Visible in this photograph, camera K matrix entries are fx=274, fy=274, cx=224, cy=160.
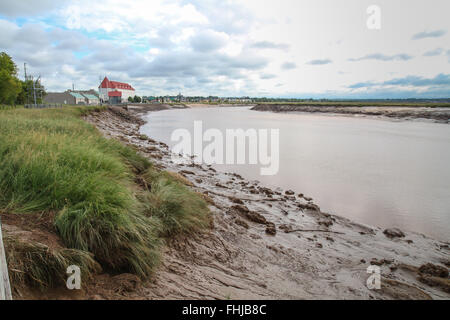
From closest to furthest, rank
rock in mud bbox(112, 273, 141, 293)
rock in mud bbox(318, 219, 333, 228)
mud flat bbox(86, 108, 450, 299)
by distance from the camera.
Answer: rock in mud bbox(112, 273, 141, 293), mud flat bbox(86, 108, 450, 299), rock in mud bbox(318, 219, 333, 228)

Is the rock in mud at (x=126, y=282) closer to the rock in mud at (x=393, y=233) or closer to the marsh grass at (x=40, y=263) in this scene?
the marsh grass at (x=40, y=263)

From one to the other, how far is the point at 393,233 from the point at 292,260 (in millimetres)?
3620

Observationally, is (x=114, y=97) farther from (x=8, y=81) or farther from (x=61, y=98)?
(x=8, y=81)

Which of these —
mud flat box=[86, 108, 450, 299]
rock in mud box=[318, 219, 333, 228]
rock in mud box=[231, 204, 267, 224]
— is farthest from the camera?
rock in mud box=[318, 219, 333, 228]

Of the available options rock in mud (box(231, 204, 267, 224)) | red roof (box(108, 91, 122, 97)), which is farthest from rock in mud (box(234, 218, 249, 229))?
red roof (box(108, 91, 122, 97))

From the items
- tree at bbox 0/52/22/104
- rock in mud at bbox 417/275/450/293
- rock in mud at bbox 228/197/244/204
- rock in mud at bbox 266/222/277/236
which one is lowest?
rock in mud at bbox 417/275/450/293

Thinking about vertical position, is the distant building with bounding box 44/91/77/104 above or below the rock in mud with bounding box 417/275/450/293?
above

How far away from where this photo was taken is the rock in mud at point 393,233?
24.2 ft

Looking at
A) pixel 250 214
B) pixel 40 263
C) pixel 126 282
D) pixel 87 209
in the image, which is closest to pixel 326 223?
pixel 250 214

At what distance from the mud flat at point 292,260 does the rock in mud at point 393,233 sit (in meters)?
0.03

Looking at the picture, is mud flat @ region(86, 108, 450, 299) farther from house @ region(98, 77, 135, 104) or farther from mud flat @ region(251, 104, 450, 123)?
house @ region(98, 77, 135, 104)

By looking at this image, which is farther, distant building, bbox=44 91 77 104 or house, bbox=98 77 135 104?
house, bbox=98 77 135 104

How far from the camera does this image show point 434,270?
559cm

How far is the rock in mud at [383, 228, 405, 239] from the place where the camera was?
7369mm
